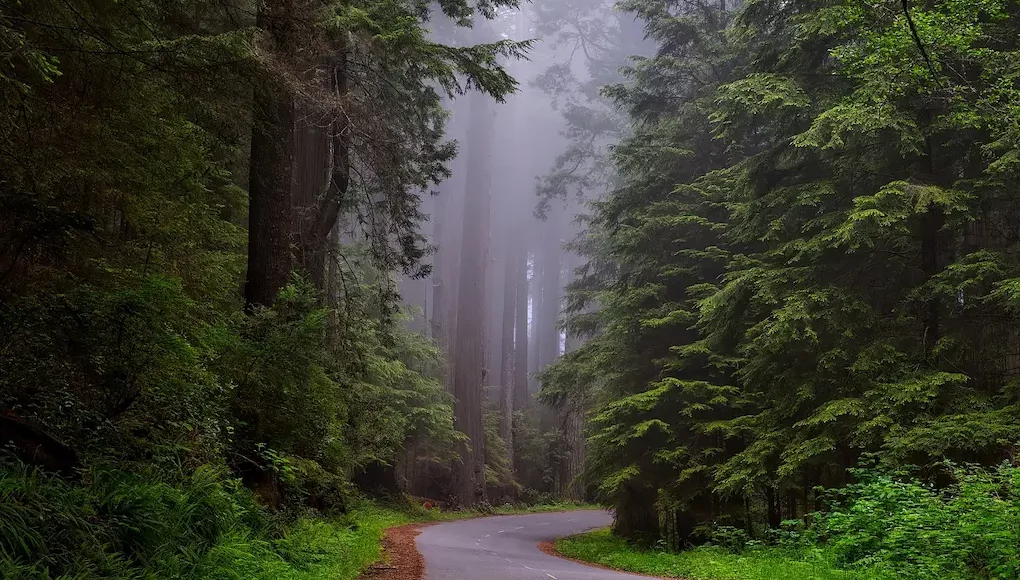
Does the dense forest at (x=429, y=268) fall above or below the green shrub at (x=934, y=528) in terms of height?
above

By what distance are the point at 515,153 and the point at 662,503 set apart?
178ft

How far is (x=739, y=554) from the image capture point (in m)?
11.5

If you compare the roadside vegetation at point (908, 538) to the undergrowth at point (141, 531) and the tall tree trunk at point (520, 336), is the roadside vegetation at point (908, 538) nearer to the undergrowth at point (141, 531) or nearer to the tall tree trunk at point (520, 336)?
the undergrowth at point (141, 531)

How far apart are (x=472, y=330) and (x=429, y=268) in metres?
15.2

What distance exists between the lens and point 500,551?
13.6 m

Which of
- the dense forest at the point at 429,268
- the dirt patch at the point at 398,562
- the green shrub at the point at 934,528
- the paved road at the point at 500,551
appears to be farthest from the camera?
the paved road at the point at 500,551

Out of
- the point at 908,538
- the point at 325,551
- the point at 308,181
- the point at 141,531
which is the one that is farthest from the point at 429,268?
the point at 908,538

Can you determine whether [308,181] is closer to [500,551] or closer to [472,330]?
[500,551]

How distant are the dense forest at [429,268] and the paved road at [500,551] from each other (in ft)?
6.53

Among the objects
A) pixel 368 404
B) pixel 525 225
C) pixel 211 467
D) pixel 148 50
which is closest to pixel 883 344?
pixel 368 404

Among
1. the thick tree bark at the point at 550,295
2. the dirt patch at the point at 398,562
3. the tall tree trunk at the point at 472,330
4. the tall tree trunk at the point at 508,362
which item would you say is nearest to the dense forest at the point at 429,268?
the dirt patch at the point at 398,562

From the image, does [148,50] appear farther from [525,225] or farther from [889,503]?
[525,225]

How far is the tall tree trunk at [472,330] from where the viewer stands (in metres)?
27.3

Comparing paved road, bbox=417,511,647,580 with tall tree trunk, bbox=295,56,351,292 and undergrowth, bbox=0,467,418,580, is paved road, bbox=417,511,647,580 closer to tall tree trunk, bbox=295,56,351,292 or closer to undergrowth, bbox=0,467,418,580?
undergrowth, bbox=0,467,418,580
